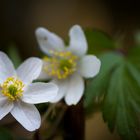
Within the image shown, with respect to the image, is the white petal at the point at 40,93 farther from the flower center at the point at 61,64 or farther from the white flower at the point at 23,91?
the flower center at the point at 61,64

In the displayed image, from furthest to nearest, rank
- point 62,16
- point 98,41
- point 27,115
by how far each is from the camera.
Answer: point 62,16 → point 98,41 → point 27,115

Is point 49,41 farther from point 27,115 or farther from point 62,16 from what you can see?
point 62,16

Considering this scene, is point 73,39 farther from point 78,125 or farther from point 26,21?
point 26,21

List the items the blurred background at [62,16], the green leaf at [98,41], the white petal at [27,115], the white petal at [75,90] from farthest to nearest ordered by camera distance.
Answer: the blurred background at [62,16]
the green leaf at [98,41]
the white petal at [75,90]
the white petal at [27,115]

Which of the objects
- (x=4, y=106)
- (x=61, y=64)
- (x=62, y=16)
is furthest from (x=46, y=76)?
(x=62, y=16)

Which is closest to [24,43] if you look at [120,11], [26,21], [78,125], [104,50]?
[26,21]

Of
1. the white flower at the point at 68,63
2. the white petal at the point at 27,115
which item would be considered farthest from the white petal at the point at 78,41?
the white petal at the point at 27,115

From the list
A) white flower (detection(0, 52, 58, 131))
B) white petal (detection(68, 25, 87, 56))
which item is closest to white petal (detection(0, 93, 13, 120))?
white flower (detection(0, 52, 58, 131))
